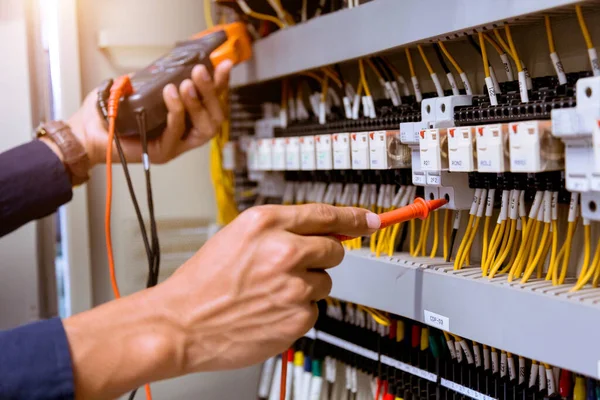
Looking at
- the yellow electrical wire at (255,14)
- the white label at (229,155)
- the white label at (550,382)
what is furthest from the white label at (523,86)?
the white label at (229,155)

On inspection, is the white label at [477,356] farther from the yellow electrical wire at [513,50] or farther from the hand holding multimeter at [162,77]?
the hand holding multimeter at [162,77]

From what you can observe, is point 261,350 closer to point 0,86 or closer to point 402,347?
point 402,347

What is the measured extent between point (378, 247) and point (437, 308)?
195 millimetres

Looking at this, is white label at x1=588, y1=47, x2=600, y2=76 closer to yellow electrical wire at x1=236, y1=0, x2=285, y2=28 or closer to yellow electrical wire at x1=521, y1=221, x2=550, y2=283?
yellow electrical wire at x1=521, y1=221, x2=550, y2=283

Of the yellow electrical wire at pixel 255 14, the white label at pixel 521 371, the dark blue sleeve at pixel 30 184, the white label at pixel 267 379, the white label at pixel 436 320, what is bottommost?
the white label at pixel 267 379

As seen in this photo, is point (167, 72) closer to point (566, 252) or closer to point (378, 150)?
point (378, 150)

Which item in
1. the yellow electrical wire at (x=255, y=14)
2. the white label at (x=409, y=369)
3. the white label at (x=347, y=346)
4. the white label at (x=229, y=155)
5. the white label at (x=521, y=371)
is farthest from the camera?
the white label at (x=229, y=155)

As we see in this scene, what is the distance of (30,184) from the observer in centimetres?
115

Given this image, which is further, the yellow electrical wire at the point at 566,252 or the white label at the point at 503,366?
the white label at the point at 503,366

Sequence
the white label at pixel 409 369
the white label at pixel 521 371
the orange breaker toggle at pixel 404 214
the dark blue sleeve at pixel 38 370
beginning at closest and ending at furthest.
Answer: the dark blue sleeve at pixel 38 370
the orange breaker toggle at pixel 404 214
the white label at pixel 521 371
the white label at pixel 409 369


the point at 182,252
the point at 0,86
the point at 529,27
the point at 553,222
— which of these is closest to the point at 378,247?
the point at 553,222

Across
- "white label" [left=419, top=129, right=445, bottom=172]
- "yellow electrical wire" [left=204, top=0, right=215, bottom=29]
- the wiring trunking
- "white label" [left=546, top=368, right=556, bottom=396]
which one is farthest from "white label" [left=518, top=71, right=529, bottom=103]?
"yellow electrical wire" [left=204, top=0, right=215, bottom=29]

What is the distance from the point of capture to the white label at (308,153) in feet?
3.53

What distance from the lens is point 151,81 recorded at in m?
1.14
